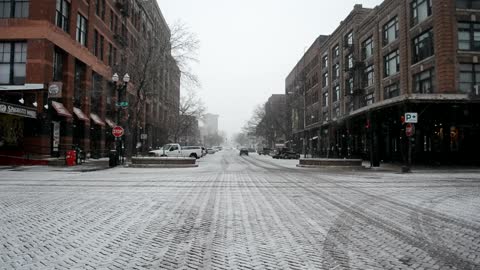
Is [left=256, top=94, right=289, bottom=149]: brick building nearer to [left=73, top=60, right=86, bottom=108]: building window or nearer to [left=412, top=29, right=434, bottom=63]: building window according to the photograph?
[left=412, top=29, right=434, bottom=63]: building window

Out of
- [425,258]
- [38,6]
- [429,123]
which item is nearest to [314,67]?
[429,123]

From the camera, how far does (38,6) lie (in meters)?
29.6

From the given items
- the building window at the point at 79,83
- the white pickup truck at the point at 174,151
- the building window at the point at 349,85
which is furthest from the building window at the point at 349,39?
the building window at the point at 79,83

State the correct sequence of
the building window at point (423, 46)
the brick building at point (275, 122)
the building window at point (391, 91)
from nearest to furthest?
the building window at point (423, 46)
the building window at point (391, 91)
the brick building at point (275, 122)

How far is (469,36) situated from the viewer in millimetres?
30312

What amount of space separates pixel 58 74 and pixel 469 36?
35.4 meters

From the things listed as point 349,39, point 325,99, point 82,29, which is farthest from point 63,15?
point 325,99

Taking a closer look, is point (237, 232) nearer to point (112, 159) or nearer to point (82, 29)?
point (112, 159)

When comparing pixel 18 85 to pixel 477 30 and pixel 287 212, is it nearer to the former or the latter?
pixel 287 212

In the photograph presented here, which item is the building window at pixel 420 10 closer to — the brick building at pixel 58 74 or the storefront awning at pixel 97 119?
the brick building at pixel 58 74

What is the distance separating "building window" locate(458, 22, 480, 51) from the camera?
30.1m

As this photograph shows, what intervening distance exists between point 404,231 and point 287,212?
272cm

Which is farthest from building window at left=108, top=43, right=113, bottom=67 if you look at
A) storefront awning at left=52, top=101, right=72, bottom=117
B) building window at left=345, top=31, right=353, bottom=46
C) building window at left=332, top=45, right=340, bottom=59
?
building window at left=332, top=45, right=340, bottom=59

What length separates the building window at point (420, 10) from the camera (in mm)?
31672
